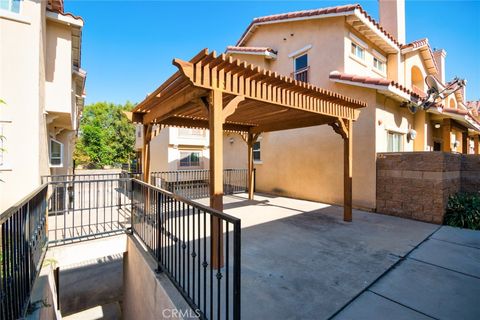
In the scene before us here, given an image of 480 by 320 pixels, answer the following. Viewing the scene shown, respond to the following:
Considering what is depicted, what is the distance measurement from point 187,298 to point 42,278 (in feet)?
8.54

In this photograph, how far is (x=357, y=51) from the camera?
28.7ft

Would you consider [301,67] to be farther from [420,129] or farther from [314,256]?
[314,256]

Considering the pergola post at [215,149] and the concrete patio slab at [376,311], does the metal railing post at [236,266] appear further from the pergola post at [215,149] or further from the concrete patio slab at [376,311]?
the pergola post at [215,149]

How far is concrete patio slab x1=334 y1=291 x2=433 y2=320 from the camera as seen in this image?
2.47m

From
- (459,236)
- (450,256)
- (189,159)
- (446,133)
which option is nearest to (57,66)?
(450,256)

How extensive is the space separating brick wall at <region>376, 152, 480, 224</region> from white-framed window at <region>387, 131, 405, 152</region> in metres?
1.38

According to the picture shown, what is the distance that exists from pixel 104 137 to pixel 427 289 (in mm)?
36551

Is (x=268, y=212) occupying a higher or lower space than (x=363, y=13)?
lower

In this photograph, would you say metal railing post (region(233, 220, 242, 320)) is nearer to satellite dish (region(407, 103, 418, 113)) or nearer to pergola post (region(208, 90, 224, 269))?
pergola post (region(208, 90, 224, 269))

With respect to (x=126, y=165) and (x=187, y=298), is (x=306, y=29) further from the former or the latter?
(x=126, y=165)

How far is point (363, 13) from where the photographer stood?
7875 mm

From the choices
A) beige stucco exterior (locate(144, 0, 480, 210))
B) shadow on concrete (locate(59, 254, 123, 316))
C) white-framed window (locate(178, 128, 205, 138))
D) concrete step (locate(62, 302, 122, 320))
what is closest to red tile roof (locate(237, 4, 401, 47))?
beige stucco exterior (locate(144, 0, 480, 210))

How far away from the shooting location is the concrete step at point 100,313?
628 cm

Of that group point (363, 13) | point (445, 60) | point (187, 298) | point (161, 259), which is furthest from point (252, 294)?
point (445, 60)
